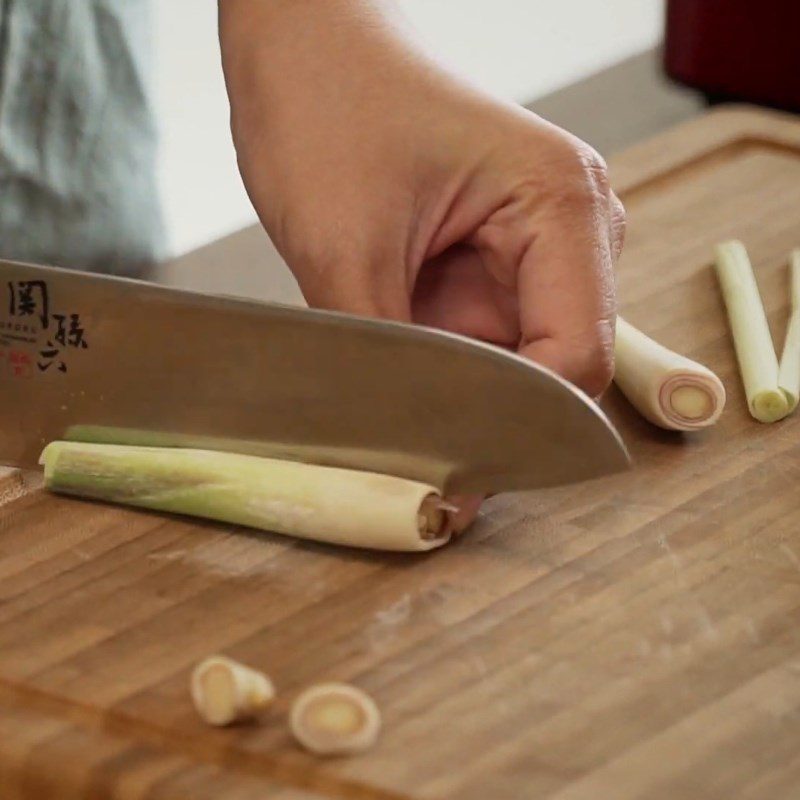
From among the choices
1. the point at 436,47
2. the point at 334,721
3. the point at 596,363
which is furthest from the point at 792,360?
the point at 436,47

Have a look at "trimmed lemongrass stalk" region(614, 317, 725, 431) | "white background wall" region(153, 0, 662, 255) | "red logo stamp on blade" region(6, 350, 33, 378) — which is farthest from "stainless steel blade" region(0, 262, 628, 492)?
"white background wall" region(153, 0, 662, 255)

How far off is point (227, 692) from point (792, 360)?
62 centimetres

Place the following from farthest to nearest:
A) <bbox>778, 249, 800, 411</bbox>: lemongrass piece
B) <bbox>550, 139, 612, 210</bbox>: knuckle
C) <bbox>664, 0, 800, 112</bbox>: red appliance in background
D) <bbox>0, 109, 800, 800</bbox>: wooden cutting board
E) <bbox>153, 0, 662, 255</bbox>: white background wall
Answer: <bbox>153, 0, 662, 255</bbox>: white background wall → <bbox>664, 0, 800, 112</bbox>: red appliance in background → <bbox>778, 249, 800, 411</bbox>: lemongrass piece → <bbox>550, 139, 612, 210</bbox>: knuckle → <bbox>0, 109, 800, 800</bbox>: wooden cutting board

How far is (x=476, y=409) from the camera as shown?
3.54 feet

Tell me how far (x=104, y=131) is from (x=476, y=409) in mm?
739

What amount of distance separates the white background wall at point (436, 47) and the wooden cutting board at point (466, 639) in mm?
938

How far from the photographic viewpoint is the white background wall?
8.75 ft

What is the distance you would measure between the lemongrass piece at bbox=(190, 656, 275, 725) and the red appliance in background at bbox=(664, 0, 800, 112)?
1.43 m

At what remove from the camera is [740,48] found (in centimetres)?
213

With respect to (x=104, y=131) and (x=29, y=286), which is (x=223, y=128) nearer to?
(x=104, y=131)

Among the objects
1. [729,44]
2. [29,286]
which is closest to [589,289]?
[29,286]

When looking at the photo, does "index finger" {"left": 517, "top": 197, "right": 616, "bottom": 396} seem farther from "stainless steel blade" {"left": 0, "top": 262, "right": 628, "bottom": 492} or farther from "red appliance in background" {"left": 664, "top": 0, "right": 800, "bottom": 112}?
"red appliance in background" {"left": 664, "top": 0, "right": 800, "bottom": 112}

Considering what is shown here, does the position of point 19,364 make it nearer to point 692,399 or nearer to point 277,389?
point 277,389

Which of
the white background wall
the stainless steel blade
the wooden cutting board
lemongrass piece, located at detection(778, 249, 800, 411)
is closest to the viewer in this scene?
the wooden cutting board
